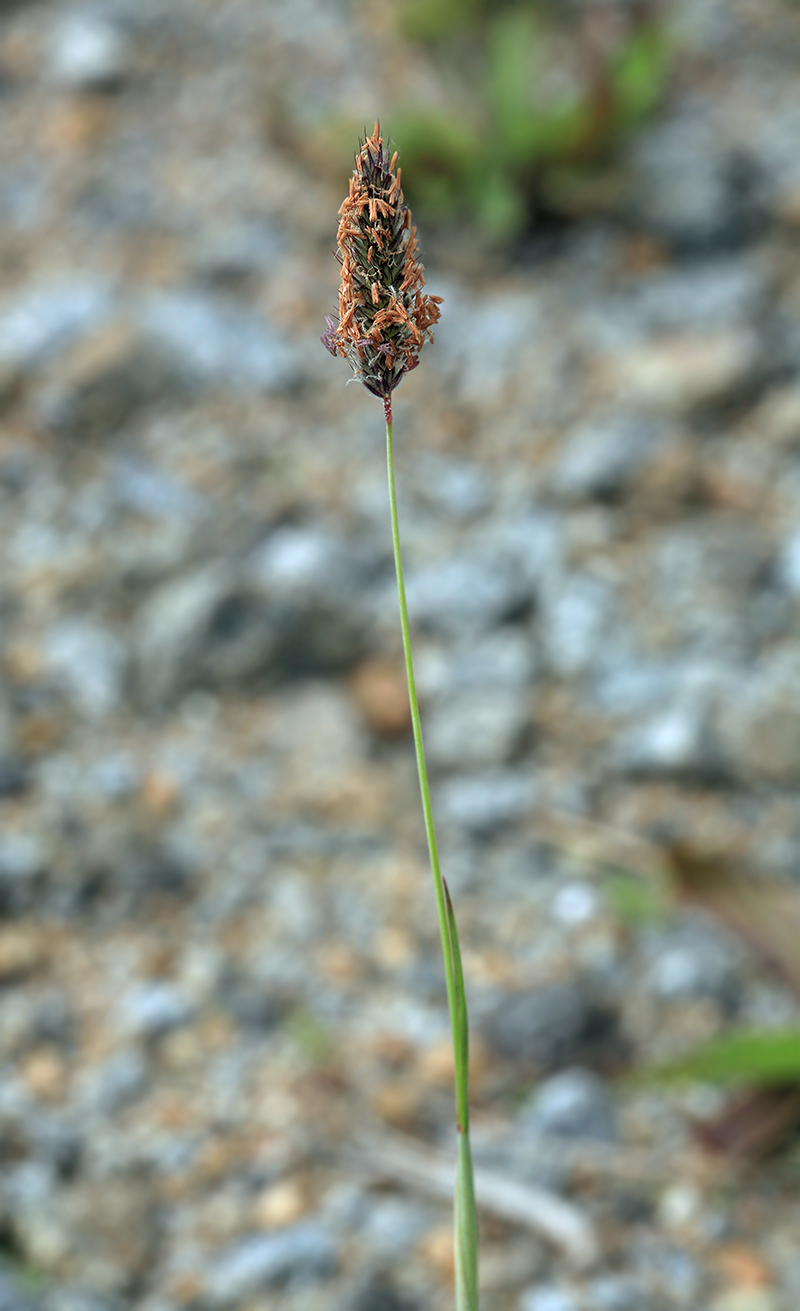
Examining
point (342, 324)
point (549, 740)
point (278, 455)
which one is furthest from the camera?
point (278, 455)

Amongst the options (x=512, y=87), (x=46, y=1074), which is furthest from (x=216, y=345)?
(x=46, y=1074)

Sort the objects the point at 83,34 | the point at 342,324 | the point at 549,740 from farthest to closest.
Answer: the point at 83,34, the point at 549,740, the point at 342,324

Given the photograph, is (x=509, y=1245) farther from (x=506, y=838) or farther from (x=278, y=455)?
(x=278, y=455)

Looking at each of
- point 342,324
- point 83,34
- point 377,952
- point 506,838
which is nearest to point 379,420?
point 506,838

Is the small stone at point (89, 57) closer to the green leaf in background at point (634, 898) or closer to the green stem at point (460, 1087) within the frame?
the green leaf in background at point (634, 898)

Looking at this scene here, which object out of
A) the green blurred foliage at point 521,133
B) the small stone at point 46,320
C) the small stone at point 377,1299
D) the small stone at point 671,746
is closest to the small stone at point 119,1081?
the small stone at point 377,1299

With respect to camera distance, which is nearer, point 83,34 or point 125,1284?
point 125,1284
